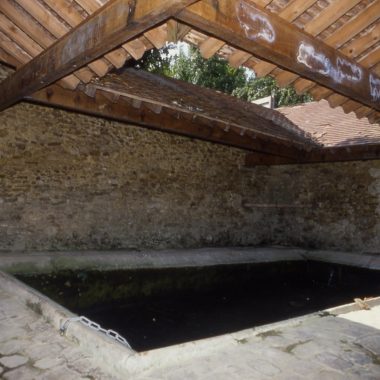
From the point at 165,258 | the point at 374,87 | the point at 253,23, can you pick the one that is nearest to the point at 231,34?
the point at 253,23

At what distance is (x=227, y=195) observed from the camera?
9273 millimetres

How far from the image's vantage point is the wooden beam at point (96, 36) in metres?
1.88

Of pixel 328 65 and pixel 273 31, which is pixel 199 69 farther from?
pixel 273 31

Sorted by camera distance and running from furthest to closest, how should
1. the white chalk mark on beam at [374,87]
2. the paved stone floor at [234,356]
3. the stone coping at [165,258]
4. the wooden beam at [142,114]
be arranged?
1. the stone coping at [165,258]
2. the wooden beam at [142,114]
3. the white chalk mark on beam at [374,87]
4. the paved stone floor at [234,356]

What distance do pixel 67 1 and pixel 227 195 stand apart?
7.05 metres

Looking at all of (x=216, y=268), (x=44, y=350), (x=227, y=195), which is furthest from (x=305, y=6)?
(x=227, y=195)

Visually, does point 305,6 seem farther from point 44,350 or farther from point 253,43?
point 44,350

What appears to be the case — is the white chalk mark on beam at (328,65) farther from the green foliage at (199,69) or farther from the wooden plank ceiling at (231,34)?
the green foliage at (199,69)

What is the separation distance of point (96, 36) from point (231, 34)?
3.01ft

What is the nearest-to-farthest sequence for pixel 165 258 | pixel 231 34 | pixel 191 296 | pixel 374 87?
1. pixel 231 34
2. pixel 374 87
3. pixel 191 296
4. pixel 165 258

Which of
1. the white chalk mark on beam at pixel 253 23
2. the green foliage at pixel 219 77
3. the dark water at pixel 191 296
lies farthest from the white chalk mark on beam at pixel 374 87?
the green foliage at pixel 219 77

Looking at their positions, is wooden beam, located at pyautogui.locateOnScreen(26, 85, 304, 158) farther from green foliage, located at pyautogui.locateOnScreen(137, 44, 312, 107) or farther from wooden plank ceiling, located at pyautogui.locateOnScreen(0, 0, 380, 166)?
green foliage, located at pyautogui.locateOnScreen(137, 44, 312, 107)

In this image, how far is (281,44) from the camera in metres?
2.24

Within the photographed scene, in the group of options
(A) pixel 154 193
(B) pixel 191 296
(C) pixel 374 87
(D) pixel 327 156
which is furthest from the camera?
(D) pixel 327 156
